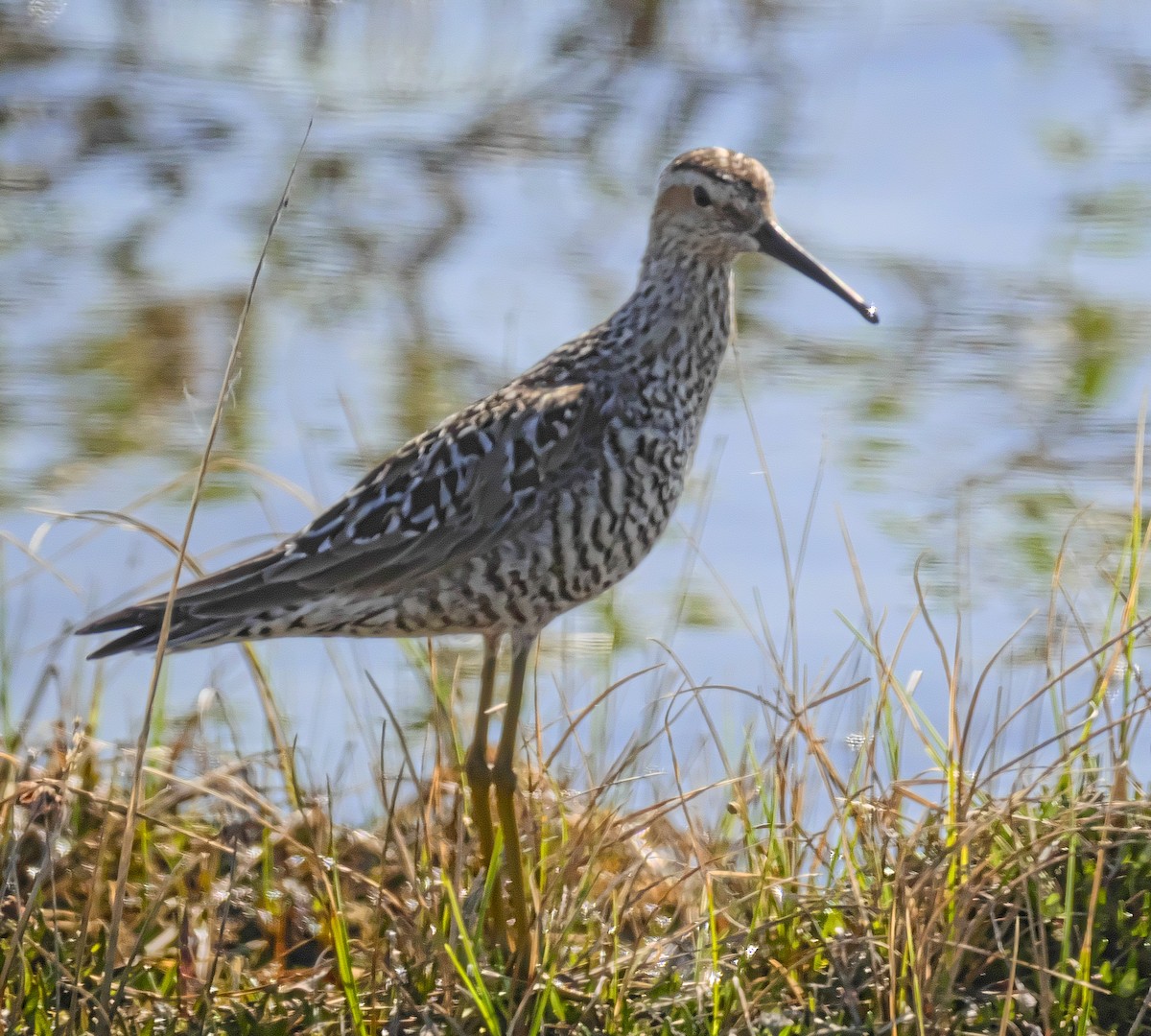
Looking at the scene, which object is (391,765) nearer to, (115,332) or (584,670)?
(584,670)

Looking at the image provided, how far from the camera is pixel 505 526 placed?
4340 millimetres

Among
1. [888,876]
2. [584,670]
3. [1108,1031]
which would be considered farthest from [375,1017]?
[584,670]

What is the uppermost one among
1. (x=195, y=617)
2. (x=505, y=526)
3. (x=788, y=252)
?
(x=788, y=252)

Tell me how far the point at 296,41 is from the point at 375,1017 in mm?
8701

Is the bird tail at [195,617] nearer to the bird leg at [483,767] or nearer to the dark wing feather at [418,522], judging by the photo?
the dark wing feather at [418,522]

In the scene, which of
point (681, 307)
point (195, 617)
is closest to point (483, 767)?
point (195, 617)

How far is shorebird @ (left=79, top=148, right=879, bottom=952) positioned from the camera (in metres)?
4.30

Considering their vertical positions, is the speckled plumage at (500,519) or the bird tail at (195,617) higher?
the speckled plumage at (500,519)

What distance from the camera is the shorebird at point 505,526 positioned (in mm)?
4301

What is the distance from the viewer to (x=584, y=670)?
6270mm

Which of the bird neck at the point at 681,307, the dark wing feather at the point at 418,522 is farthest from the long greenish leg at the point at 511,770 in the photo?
the bird neck at the point at 681,307

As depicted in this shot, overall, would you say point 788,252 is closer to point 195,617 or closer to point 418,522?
point 418,522

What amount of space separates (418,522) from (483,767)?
64 cm

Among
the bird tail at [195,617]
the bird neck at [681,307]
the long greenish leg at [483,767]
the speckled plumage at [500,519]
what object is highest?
the bird neck at [681,307]
